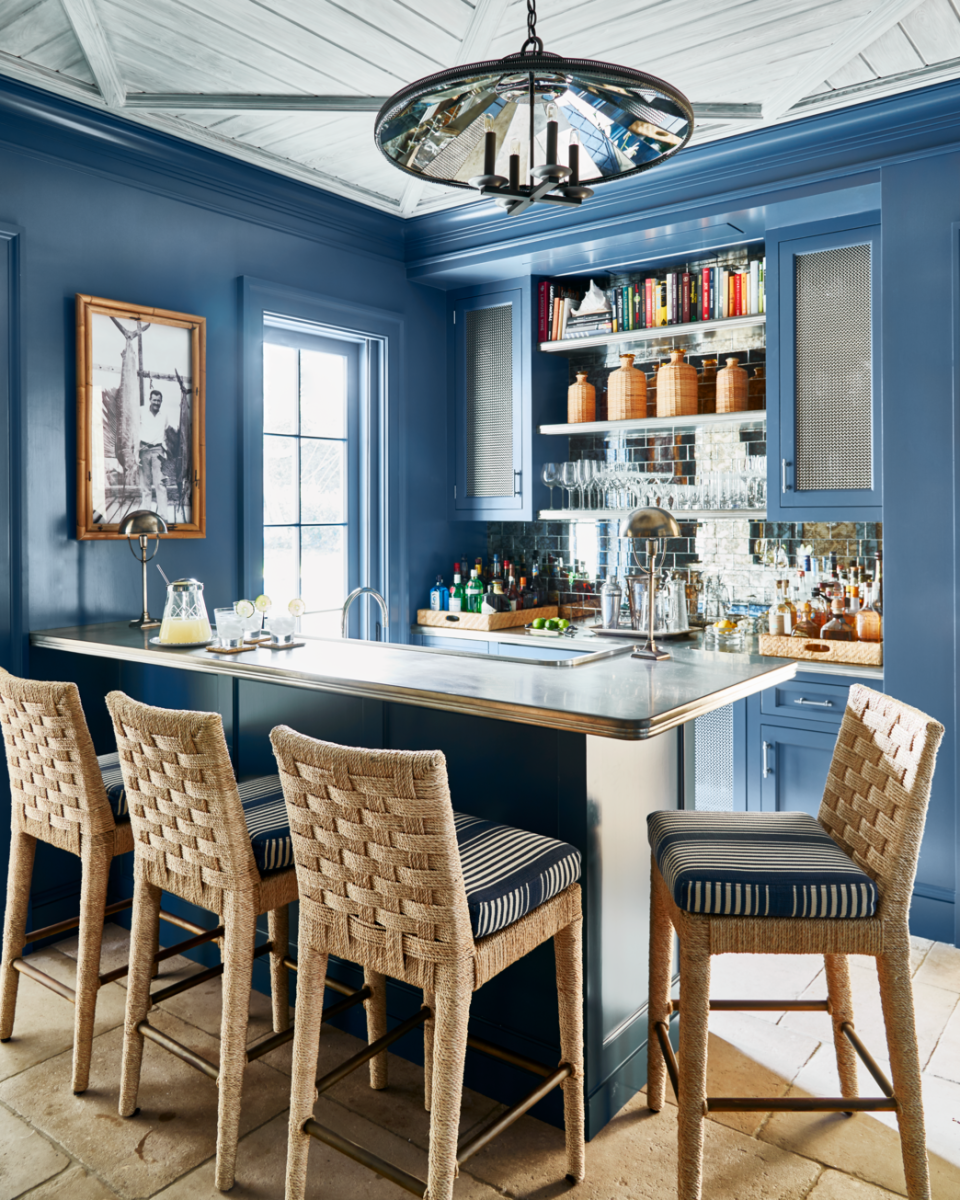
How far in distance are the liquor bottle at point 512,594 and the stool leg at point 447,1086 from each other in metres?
3.12

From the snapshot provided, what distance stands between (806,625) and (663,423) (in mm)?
1099

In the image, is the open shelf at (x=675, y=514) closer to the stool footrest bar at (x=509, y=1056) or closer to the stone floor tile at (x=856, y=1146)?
the stone floor tile at (x=856, y=1146)

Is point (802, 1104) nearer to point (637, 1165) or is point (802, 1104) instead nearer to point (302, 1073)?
point (637, 1165)

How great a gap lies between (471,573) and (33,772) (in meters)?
2.81

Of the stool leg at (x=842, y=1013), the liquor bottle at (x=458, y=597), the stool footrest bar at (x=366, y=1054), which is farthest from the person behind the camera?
the liquor bottle at (x=458, y=597)

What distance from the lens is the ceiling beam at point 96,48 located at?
2625mm

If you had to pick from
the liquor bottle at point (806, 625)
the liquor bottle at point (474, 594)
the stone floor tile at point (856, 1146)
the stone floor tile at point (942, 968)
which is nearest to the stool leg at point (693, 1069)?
the stone floor tile at point (856, 1146)

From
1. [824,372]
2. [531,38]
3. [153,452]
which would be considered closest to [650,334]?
[824,372]

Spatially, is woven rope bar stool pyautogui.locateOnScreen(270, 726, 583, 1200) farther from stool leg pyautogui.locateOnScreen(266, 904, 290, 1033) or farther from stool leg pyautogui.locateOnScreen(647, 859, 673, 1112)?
stool leg pyautogui.locateOnScreen(266, 904, 290, 1033)

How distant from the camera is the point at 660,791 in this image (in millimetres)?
2441

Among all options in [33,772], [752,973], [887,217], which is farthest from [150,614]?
[887,217]

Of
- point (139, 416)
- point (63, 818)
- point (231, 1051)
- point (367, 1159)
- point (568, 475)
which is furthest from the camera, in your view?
point (568, 475)

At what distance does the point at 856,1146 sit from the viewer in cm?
208

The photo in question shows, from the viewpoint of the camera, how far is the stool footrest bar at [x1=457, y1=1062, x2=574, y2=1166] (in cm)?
175
